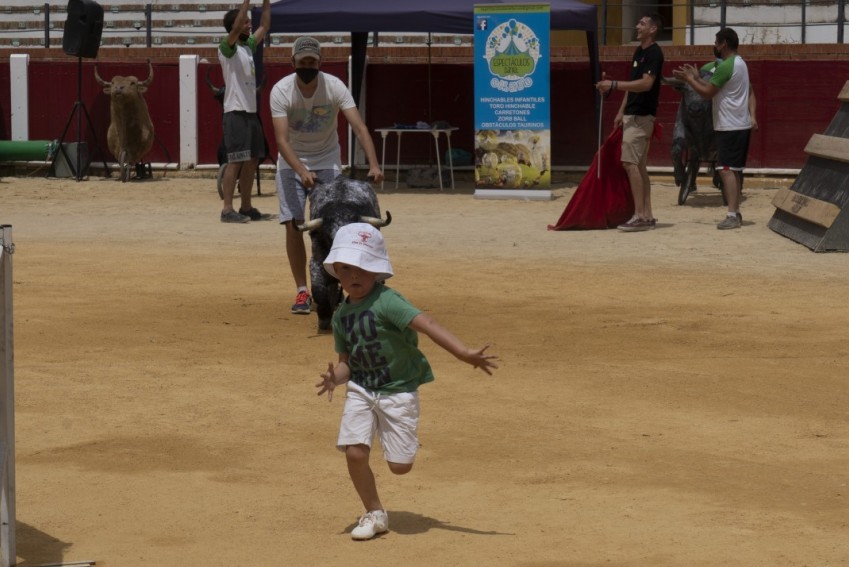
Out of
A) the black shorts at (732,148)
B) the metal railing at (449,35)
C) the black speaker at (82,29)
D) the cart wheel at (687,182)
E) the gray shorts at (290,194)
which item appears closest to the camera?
the gray shorts at (290,194)

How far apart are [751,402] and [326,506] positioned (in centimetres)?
284

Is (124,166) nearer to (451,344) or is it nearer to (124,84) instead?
(124,84)

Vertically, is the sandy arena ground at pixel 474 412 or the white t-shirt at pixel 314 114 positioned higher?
the white t-shirt at pixel 314 114

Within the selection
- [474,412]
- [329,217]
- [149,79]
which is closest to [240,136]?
[329,217]

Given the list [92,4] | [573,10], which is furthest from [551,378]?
[92,4]

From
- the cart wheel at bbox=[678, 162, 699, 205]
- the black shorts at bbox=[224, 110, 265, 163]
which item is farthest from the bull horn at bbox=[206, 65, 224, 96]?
the cart wheel at bbox=[678, 162, 699, 205]

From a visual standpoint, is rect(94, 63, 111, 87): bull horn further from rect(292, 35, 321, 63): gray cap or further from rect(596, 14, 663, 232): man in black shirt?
rect(292, 35, 321, 63): gray cap

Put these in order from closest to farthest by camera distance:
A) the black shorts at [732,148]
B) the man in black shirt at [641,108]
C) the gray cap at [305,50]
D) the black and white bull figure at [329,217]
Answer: the black and white bull figure at [329,217]
the gray cap at [305,50]
the man in black shirt at [641,108]
the black shorts at [732,148]

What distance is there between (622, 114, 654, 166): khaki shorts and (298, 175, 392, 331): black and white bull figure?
563 cm

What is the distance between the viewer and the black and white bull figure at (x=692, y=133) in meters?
18.4

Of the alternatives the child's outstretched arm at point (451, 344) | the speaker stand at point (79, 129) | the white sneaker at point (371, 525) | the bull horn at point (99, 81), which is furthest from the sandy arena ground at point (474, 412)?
the bull horn at point (99, 81)

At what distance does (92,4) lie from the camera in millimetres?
21812

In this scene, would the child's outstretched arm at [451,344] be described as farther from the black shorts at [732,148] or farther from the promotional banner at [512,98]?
the promotional banner at [512,98]

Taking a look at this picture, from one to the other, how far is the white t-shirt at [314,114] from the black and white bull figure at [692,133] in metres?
8.88
